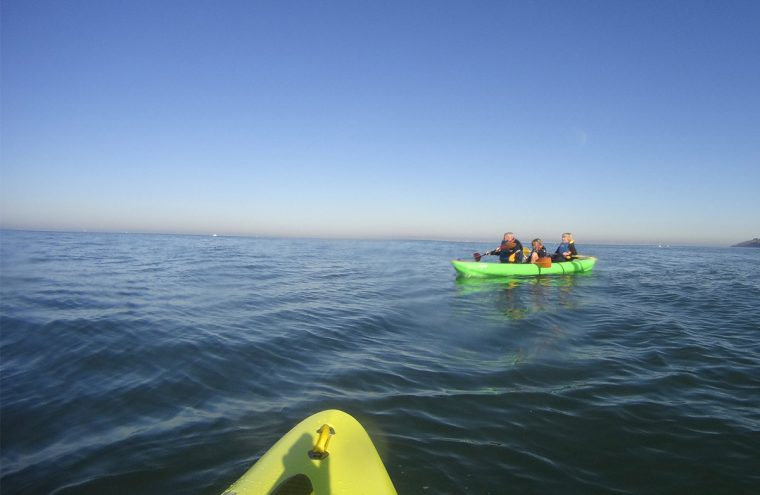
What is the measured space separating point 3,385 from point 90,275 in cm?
1290

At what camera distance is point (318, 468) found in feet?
9.83

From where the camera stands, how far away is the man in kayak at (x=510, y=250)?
64.1 feet

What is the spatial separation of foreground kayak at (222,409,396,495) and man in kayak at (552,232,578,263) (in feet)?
69.1

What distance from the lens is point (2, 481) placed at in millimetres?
3387

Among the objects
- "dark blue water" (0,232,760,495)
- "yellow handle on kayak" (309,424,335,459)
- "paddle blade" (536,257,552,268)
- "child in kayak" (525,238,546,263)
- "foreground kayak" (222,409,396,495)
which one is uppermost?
"child in kayak" (525,238,546,263)

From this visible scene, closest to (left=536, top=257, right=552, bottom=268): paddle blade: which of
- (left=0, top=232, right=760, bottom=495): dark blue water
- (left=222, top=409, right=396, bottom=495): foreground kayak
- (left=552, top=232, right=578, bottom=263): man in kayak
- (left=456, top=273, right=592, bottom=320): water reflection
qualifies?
(left=456, top=273, right=592, bottom=320): water reflection

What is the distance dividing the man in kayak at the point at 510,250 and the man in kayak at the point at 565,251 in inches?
129

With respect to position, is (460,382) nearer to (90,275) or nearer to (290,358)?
(290,358)

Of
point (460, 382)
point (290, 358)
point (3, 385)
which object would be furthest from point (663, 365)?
point (3, 385)

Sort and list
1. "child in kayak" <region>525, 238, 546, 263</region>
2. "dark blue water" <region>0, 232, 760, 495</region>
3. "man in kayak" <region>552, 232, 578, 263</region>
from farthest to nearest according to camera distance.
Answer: "man in kayak" <region>552, 232, 578, 263</region>
"child in kayak" <region>525, 238, 546, 263</region>
"dark blue water" <region>0, 232, 760, 495</region>

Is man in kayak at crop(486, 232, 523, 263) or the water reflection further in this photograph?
man in kayak at crop(486, 232, 523, 263)

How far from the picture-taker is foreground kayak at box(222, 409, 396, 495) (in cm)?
279

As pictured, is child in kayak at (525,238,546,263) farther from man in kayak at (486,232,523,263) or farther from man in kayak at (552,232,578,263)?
man in kayak at (552,232,578,263)

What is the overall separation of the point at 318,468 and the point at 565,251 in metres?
22.6
